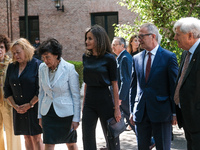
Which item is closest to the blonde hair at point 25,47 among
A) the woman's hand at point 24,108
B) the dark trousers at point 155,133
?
the woman's hand at point 24,108

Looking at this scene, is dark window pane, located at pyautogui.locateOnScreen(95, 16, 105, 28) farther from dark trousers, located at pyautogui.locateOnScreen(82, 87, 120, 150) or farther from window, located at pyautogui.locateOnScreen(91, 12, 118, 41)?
dark trousers, located at pyautogui.locateOnScreen(82, 87, 120, 150)

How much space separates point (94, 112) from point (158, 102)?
2.98 feet

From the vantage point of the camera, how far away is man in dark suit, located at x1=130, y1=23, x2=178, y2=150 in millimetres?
4949

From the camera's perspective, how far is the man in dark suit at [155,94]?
495 cm

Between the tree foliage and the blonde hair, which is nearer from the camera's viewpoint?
the blonde hair

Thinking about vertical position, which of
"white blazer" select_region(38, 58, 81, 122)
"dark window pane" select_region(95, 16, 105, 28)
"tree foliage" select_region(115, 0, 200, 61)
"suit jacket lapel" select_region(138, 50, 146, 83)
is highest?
"dark window pane" select_region(95, 16, 105, 28)

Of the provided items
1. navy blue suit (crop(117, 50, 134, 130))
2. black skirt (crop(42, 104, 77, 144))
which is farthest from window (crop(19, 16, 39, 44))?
black skirt (crop(42, 104, 77, 144))

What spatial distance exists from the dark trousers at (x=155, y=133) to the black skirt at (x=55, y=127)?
0.94m

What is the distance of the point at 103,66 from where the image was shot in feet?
17.3

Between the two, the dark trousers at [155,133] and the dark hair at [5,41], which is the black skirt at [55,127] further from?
the dark hair at [5,41]

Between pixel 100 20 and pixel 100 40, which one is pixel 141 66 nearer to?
pixel 100 40

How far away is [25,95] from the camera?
236 inches

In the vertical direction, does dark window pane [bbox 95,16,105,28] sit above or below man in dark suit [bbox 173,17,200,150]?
above

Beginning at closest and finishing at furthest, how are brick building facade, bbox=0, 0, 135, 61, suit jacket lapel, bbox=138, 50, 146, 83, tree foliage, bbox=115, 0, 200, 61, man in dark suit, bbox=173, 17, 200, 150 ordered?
man in dark suit, bbox=173, 17, 200, 150
suit jacket lapel, bbox=138, 50, 146, 83
tree foliage, bbox=115, 0, 200, 61
brick building facade, bbox=0, 0, 135, 61
